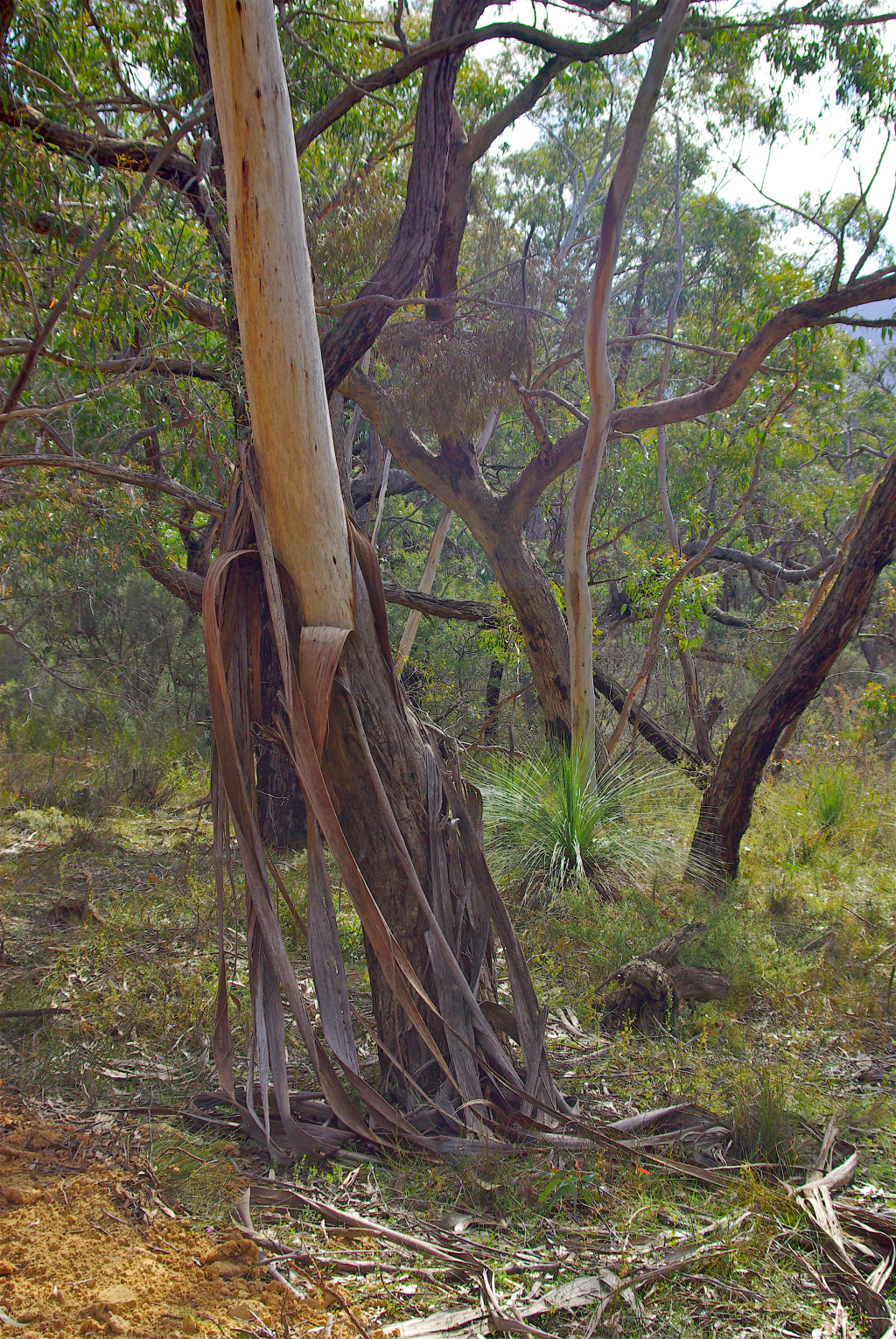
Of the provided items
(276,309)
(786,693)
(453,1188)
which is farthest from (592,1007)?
(276,309)

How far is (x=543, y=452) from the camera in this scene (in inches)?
298

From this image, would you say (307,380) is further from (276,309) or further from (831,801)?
(831,801)

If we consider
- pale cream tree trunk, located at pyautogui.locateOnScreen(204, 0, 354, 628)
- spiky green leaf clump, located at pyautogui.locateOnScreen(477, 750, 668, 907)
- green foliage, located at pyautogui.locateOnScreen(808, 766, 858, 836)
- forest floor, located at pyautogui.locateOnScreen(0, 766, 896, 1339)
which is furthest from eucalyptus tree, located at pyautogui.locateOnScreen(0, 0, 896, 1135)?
green foliage, located at pyautogui.locateOnScreen(808, 766, 858, 836)

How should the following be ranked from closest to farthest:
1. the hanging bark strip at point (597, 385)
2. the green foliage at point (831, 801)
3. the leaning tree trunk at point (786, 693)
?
the leaning tree trunk at point (786, 693) < the hanging bark strip at point (597, 385) < the green foliage at point (831, 801)

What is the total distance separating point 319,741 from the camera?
2580 millimetres

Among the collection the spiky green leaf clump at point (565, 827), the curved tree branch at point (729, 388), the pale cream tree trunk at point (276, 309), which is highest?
the curved tree branch at point (729, 388)

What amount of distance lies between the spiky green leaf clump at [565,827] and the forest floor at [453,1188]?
128 cm

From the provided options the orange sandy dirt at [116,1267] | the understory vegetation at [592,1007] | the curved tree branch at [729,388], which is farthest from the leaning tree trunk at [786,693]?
the orange sandy dirt at [116,1267]

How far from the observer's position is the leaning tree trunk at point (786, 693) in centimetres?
512

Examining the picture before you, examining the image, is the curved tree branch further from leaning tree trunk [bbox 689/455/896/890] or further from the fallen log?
the fallen log

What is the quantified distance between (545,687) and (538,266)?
13.6ft

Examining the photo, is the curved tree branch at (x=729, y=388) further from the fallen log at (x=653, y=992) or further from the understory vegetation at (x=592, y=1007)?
the fallen log at (x=653, y=992)

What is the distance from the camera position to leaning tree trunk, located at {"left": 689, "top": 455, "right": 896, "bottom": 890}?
5.12m

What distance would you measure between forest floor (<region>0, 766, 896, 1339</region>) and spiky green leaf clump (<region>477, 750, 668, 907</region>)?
50.5 inches
